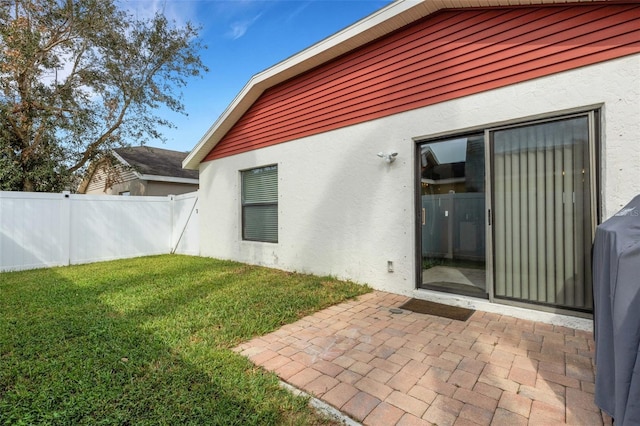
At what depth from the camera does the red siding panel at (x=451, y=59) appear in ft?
10.5

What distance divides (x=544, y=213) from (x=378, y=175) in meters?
2.24

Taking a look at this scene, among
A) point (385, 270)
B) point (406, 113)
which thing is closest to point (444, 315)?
point (385, 270)

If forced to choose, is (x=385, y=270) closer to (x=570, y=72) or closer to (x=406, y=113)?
(x=406, y=113)

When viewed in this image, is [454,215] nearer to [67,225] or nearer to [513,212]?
[513,212]

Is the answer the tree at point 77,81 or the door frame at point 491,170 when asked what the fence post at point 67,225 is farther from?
the door frame at point 491,170

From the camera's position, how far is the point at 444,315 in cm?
370

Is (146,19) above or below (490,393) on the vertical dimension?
above

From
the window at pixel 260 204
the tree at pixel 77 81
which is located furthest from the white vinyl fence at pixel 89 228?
the tree at pixel 77 81

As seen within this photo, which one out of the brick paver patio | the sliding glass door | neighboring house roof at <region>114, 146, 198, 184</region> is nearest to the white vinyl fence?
neighboring house roof at <region>114, 146, 198, 184</region>

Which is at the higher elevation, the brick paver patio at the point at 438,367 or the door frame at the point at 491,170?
the door frame at the point at 491,170

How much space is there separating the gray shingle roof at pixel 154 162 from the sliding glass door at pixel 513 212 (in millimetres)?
11561

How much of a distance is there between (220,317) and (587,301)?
4.08 m

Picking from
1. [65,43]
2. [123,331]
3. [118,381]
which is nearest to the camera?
[118,381]

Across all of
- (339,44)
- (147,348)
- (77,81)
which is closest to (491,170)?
(339,44)
